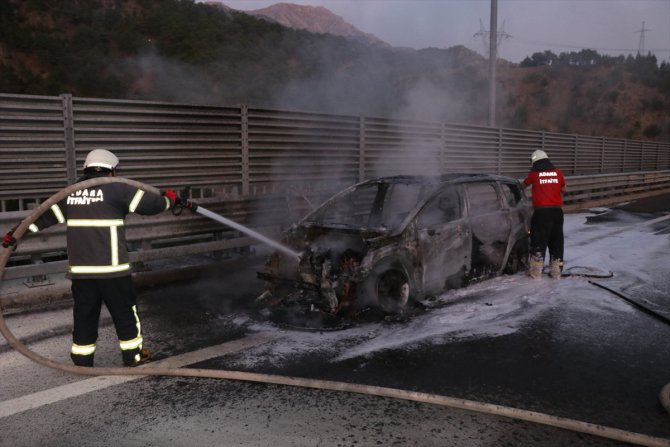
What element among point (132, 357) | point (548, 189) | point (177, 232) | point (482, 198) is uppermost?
point (548, 189)

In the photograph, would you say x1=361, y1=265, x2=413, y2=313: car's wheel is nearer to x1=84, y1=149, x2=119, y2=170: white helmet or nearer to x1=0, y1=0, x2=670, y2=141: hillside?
x1=84, y1=149, x2=119, y2=170: white helmet

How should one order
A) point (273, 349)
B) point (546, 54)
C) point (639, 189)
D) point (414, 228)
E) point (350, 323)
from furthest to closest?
point (546, 54) → point (639, 189) → point (414, 228) → point (350, 323) → point (273, 349)

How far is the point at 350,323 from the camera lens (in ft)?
16.4

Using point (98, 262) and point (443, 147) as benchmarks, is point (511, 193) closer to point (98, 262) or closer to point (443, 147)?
point (443, 147)

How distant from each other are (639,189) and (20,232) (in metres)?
21.6

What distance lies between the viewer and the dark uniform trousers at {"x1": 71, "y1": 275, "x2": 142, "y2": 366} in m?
3.92

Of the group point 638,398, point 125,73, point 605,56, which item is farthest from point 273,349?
point 605,56

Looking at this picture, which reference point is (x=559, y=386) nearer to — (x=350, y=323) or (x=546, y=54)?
(x=350, y=323)

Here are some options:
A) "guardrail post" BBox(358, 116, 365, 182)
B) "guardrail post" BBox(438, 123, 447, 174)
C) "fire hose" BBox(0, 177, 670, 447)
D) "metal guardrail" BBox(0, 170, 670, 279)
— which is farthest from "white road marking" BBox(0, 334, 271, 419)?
"guardrail post" BBox(438, 123, 447, 174)

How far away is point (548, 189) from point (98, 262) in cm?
565

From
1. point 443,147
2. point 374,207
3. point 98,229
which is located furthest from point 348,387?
point 443,147

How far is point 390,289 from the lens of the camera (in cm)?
520

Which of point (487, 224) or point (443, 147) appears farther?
point (443, 147)

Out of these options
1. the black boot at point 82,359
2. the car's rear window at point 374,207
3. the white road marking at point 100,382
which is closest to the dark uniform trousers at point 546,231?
the car's rear window at point 374,207
